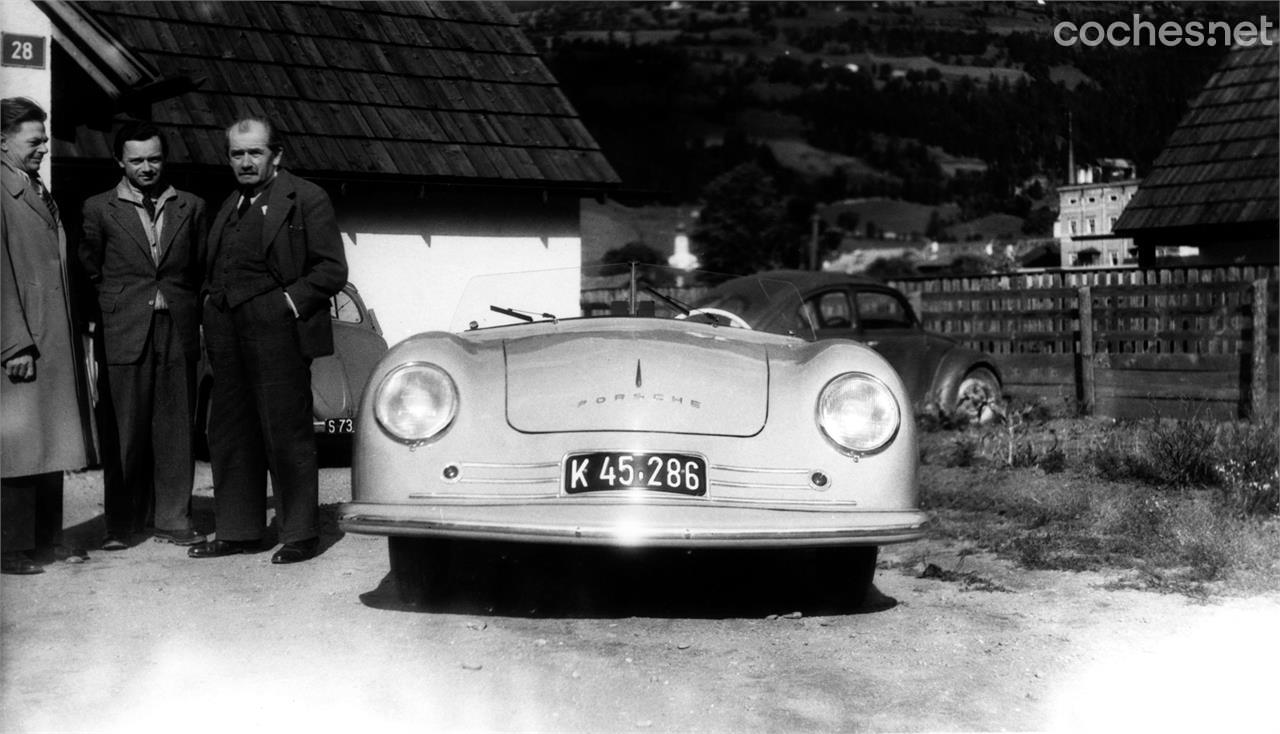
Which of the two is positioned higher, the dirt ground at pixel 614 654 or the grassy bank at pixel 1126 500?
the grassy bank at pixel 1126 500

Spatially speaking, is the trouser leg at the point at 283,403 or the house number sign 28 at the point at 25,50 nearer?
the trouser leg at the point at 283,403

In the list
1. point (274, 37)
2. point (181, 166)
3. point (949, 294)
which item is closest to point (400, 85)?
point (274, 37)

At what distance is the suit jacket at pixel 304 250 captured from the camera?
218 inches

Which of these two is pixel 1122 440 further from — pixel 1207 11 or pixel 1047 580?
pixel 1047 580

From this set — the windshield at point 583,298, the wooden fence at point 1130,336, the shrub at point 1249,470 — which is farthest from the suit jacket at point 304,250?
the wooden fence at point 1130,336

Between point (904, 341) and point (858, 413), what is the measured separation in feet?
24.6

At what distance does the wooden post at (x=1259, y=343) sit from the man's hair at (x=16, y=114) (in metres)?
9.79

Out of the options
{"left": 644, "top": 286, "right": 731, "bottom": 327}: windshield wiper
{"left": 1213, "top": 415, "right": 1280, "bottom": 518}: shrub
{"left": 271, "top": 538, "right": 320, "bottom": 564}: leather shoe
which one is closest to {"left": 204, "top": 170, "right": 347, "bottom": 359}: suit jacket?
{"left": 271, "top": 538, "right": 320, "bottom": 564}: leather shoe

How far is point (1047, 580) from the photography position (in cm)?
530

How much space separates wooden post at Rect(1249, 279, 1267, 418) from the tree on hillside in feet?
201

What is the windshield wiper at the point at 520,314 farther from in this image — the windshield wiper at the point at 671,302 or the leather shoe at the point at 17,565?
the leather shoe at the point at 17,565

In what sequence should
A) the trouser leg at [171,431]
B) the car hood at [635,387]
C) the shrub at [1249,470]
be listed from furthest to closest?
the shrub at [1249,470] → the trouser leg at [171,431] → the car hood at [635,387]

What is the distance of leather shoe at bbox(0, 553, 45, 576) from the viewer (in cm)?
516

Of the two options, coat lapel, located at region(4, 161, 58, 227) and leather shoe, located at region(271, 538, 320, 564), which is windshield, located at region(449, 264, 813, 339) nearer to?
leather shoe, located at region(271, 538, 320, 564)
